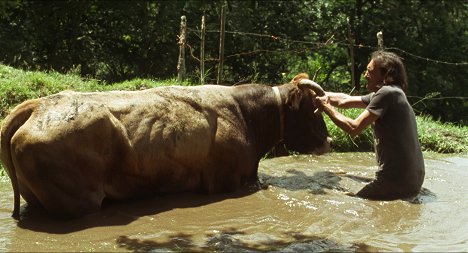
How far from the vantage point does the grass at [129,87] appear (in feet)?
30.3

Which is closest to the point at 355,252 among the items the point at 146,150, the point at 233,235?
the point at 233,235

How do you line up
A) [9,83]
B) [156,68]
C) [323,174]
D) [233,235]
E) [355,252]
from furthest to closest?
[156,68]
[9,83]
[323,174]
[233,235]
[355,252]

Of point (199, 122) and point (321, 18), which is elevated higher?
point (321, 18)

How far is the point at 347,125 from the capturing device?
5953 mm

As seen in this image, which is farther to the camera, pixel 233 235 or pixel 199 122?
pixel 199 122

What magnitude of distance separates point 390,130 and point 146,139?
249cm

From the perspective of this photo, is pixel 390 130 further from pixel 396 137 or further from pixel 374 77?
pixel 374 77

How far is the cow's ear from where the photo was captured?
22.1 ft

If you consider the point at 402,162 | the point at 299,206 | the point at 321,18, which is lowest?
the point at 299,206

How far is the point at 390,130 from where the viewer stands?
591 cm

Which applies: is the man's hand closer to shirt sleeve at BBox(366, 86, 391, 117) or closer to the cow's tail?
shirt sleeve at BBox(366, 86, 391, 117)

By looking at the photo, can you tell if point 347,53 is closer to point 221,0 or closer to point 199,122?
point 221,0

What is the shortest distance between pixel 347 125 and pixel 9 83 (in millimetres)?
6229

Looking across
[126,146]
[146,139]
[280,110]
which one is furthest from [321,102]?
[126,146]
